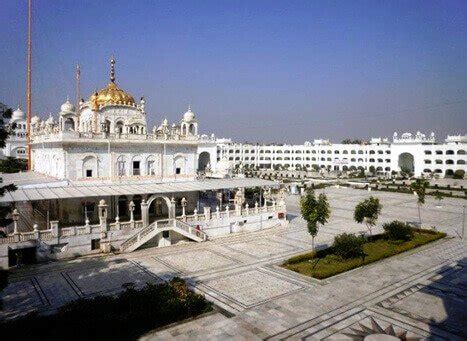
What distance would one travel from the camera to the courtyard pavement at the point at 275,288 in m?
15.0

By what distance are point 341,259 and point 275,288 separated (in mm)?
6131

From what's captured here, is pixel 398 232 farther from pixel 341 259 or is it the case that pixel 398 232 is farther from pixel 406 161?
pixel 406 161

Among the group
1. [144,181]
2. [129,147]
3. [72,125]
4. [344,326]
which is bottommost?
[344,326]

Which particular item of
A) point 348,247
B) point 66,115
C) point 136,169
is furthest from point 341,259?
point 66,115

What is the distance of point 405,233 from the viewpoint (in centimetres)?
2822

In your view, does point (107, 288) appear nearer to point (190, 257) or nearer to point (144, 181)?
point (190, 257)

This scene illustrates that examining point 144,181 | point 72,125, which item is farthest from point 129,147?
point 72,125

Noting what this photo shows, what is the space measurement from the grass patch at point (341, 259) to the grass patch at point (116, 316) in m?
7.18

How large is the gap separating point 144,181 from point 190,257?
10268 millimetres

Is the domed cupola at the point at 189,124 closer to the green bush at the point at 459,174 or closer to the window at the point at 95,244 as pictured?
the window at the point at 95,244

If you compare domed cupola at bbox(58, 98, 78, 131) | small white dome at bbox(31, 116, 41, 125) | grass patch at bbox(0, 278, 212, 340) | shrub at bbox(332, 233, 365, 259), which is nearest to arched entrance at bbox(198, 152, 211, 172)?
small white dome at bbox(31, 116, 41, 125)

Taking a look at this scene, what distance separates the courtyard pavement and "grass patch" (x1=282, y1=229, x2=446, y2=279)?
544mm

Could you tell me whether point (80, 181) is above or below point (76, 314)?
above

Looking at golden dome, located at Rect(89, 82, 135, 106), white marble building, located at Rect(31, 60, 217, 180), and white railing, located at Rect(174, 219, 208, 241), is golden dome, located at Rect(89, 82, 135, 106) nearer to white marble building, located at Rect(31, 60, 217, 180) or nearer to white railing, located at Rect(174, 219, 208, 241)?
white marble building, located at Rect(31, 60, 217, 180)
